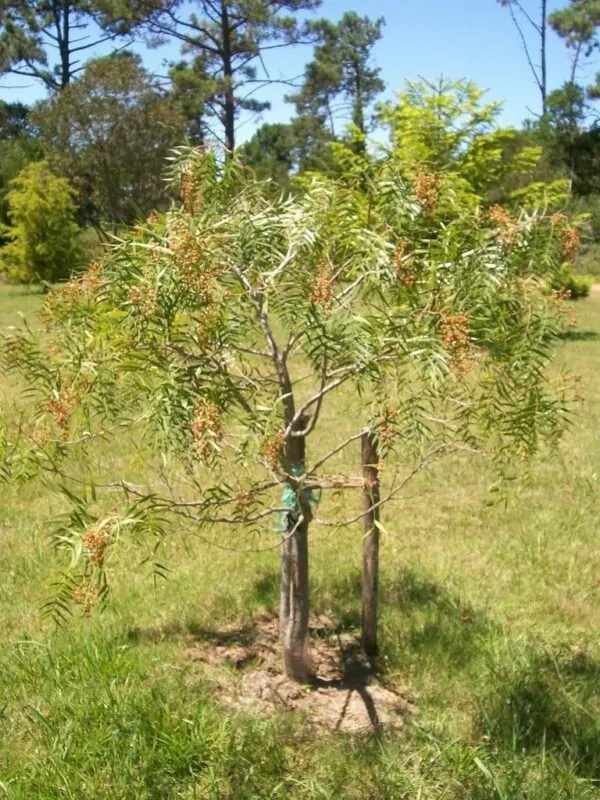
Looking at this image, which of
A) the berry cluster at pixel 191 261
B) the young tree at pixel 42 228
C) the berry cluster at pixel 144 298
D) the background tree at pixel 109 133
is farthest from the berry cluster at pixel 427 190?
the background tree at pixel 109 133

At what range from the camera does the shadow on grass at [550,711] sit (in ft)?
9.39

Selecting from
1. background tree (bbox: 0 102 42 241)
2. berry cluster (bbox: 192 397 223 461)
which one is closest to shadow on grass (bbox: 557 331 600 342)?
berry cluster (bbox: 192 397 223 461)

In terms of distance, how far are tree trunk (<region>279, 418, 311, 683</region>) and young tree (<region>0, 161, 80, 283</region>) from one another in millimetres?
17265

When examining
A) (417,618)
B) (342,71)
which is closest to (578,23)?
(342,71)

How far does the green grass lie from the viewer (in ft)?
8.80

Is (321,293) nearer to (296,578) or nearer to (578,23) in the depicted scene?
(296,578)

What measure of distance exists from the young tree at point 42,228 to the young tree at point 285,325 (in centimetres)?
1752

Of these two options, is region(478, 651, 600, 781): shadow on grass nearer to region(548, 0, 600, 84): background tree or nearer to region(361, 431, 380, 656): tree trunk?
region(361, 431, 380, 656): tree trunk

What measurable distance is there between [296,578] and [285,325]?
92cm

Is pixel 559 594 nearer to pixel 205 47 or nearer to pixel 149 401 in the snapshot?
pixel 149 401

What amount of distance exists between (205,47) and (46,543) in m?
23.0

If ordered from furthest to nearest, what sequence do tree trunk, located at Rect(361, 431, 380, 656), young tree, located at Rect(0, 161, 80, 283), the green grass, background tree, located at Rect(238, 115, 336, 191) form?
background tree, located at Rect(238, 115, 336, 191) → young tree, located at Rect(0, 161, 80, 283) → tree trunk, located at Rect(361, 431, 380, 656) → the green grass

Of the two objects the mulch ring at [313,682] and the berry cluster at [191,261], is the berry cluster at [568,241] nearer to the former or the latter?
the berry cluster at [191,261]

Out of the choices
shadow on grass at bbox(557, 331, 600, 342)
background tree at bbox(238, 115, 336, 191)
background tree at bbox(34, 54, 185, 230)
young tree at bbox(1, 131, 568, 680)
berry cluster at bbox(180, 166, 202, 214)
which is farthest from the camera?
background tree at bbox(238, 115, 336, 191)
